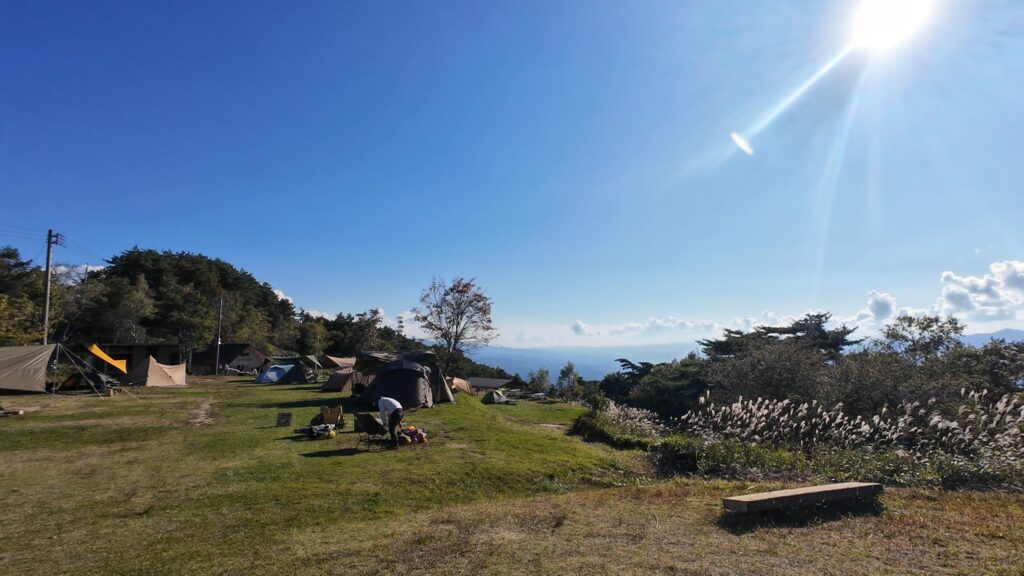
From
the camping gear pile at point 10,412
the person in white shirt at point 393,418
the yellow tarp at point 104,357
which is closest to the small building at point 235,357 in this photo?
the yellow tarp at point 104,357

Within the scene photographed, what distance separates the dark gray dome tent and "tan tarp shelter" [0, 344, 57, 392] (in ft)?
46.9

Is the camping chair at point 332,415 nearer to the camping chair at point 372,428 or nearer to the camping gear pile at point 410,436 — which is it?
the camping chair at point 372,428

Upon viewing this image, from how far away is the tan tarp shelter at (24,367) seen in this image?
68.8ft

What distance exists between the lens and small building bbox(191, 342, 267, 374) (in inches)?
2197

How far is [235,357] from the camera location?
5622 cm

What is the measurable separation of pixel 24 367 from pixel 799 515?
2903cm

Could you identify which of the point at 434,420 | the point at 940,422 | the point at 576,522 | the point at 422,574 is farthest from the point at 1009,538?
the point at 434,420

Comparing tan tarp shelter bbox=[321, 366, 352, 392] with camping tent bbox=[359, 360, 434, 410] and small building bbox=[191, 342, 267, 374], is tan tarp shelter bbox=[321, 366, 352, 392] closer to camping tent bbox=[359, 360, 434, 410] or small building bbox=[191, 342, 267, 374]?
camping tent bbox=[359, 360, 434, 410]

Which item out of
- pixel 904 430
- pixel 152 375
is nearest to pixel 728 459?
pixel 904 430

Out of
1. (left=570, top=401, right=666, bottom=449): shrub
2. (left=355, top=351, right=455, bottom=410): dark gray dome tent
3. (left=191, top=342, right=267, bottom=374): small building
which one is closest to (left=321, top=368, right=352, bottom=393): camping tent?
(left=355, top=351, right=455, bottom=410): dark gray dome tent

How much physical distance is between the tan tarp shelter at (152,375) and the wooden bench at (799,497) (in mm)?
33717

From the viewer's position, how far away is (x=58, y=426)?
14.9m

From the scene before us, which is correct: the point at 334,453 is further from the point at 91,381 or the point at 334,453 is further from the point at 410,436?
the point at 91,381

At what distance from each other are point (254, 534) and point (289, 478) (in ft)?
9.95
